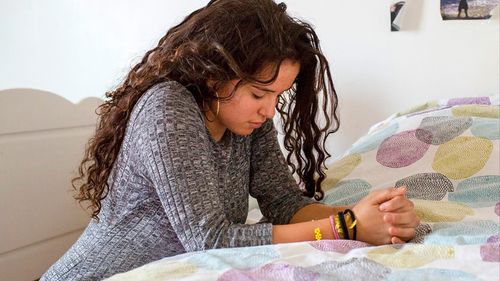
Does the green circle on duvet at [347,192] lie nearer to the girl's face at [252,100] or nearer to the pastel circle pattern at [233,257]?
the girl's face at [252,100]

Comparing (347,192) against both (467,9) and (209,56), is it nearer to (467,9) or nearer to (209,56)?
(209,56)

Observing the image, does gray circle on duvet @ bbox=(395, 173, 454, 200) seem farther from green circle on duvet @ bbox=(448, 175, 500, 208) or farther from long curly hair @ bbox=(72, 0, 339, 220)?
long curly hair @ bbox=(72, 0, 339, 220)

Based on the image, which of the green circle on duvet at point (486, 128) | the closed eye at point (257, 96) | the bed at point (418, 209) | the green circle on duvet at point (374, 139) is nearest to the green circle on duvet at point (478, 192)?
the bed at point (418, 209)

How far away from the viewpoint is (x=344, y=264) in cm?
67

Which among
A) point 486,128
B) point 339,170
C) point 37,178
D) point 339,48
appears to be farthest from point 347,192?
point 37,178

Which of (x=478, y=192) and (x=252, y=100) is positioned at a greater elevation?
(x=252, y=100)

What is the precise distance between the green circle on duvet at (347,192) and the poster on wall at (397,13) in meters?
0.51

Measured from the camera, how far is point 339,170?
49.1 inches

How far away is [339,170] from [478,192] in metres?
0.31

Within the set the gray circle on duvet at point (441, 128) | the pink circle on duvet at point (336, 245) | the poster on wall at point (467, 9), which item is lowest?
the gray circle on duvet at point (441, 128)

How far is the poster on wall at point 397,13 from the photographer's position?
1446 mm

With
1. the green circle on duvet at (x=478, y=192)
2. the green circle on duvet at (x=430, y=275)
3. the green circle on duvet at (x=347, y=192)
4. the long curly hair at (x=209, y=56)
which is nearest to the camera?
the green circle on duvet at (x=430, y=275)

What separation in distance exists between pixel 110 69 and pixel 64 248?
0.77 m

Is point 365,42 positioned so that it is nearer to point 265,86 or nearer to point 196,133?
point 265,86
